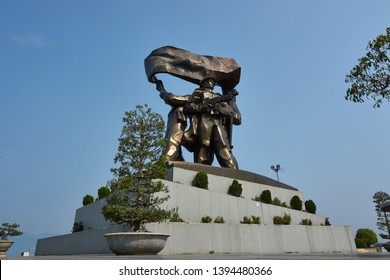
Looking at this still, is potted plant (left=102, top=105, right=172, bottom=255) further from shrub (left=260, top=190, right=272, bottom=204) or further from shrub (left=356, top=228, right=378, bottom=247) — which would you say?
shrub (left=356, top=228, right=378, bottom=247)

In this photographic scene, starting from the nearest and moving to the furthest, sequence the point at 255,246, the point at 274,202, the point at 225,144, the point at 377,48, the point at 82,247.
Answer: the point at 377,48, the point at 255,246, the point at 82,247, the point at 274,202, the point at 225,144

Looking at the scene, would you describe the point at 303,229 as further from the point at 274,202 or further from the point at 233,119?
the point at 233,119

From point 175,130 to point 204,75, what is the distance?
11.9ft

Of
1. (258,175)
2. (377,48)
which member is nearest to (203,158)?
(258,175)

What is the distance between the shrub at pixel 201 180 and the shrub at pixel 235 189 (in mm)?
1266

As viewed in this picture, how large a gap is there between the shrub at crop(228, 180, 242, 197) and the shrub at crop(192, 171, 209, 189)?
127 centimetres

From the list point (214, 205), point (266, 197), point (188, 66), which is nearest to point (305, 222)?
point (266, 197)

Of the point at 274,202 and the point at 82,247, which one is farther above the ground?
the point at 274,202

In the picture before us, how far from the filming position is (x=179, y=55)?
742 inches

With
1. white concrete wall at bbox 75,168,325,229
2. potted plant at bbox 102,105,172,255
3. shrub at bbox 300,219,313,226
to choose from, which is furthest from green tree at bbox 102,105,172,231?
shrub at bbox 300,219,313,226

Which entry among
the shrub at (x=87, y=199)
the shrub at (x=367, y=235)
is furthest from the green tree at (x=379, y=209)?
the shrub at (x=87, y=199)

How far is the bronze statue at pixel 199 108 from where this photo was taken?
1777 centimetres

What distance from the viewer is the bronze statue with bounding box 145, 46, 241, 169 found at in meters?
17.8

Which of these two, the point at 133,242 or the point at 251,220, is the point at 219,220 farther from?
the point at 133,242
